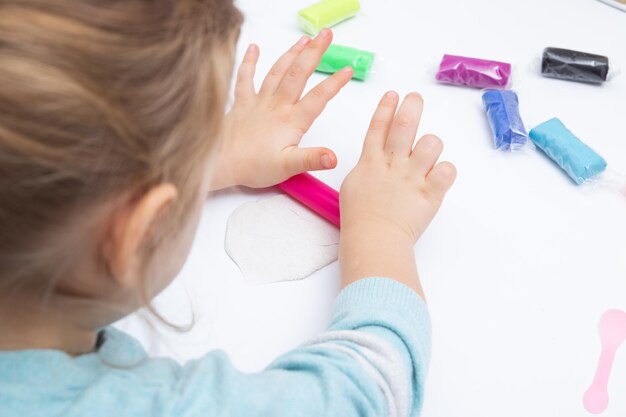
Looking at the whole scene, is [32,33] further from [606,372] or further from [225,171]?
[606,372]

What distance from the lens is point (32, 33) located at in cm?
34

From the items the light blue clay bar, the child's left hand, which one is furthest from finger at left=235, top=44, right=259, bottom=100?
the light blue clay bar

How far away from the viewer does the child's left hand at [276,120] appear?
70cm

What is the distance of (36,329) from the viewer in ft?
1.47

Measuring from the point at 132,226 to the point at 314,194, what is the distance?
0.32 meters

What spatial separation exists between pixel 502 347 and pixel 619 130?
1.15 feet

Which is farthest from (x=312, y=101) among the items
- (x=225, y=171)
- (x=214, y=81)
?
(x=214, y=81)

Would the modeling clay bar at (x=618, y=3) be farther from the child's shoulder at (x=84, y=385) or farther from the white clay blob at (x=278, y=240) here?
the child's shoulder at (x=84, y=385)

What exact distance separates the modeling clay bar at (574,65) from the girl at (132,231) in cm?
30

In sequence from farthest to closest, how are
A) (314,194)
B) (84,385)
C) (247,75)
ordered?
(247,75)
(314,194)
(84,385)

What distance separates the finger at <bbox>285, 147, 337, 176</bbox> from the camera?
0.68 meters

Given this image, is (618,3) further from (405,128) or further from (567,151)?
(405,128)

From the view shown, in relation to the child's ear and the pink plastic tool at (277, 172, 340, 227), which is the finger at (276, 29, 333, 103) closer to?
the pink plastic tool at (277, 172, 340, 227)

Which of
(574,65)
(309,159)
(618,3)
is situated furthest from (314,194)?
(618,3)
